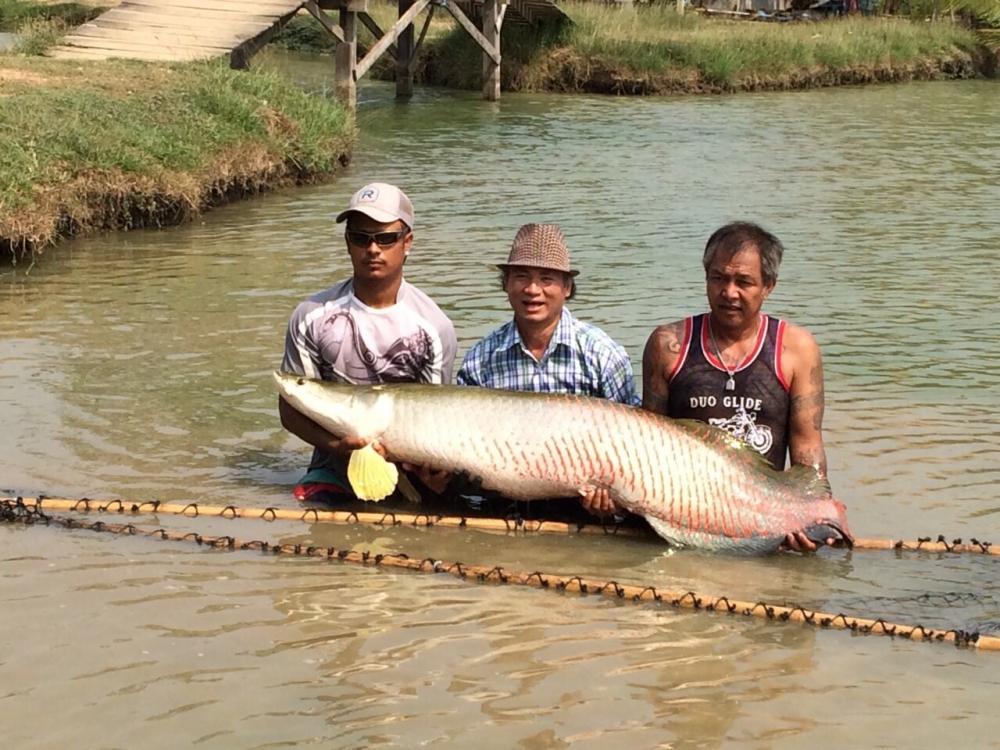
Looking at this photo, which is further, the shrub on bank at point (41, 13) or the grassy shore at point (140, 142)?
the shrub on bank at point (41, 13)

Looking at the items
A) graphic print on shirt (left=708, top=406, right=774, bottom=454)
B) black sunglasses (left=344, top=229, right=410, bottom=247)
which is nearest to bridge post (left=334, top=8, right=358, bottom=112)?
black sunglasses (left=344, top=229, right=410, bottom=247)

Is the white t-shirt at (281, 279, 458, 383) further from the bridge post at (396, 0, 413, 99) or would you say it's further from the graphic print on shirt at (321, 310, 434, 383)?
the bridge post at (396, 0, 413, 99)

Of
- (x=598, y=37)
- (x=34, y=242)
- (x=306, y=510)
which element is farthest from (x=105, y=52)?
(x=306, y=510)

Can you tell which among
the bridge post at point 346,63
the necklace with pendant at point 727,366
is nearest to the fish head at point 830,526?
the necklace with pendant at point 727,366

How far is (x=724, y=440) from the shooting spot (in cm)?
532

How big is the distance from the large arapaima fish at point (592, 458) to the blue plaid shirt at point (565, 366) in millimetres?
307

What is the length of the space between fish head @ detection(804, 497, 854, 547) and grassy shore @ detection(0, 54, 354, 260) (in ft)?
24.6

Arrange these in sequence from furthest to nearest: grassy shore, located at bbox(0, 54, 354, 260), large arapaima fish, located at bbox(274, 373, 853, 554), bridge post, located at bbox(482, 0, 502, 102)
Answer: bridge post, located at bbox(482, 0, 502, 102), grassy shore, located at bbox(0, 54, 354, 260), large arapaima fish, located at bbox(274, 373, 853, 554)

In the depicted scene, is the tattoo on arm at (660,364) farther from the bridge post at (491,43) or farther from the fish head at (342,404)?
the bridge post at (491,43)

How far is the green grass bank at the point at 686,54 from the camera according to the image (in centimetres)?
2780

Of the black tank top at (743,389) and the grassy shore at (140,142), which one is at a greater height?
the grassy shore at (140,142)

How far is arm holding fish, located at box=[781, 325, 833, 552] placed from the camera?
5.47m

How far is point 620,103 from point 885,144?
6.42m

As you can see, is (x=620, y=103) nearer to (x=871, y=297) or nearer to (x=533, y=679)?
(x=871, y=297)
